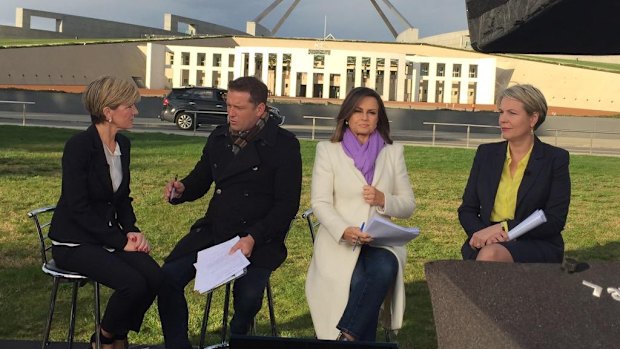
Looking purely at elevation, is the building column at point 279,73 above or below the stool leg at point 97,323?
above

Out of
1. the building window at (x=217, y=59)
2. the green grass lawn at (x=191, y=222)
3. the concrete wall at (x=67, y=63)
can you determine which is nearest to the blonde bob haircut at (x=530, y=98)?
the green grass lawn at (x=191, y=222)

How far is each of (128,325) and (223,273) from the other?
52cm

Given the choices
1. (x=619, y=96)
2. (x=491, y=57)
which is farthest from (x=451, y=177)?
(x=619, y=96)

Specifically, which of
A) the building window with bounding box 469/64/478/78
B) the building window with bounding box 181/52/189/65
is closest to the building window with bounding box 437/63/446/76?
the building window with bounding box 469/64/478/78

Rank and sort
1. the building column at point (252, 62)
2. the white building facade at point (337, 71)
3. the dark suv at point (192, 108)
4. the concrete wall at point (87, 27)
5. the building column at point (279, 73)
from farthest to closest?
the concrete wall at point (87, 27) < the building column at point (252, 62) < the white building facade at point (337, 71) < the building column at point (279, 73) < the dark suv at point (192, 108)

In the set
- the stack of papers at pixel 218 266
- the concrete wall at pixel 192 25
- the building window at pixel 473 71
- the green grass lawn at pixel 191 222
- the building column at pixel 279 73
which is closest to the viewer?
the stack of papers at pixel 218 266

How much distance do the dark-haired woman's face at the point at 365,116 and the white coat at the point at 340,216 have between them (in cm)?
12

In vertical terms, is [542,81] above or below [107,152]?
above

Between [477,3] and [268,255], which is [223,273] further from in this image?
[477,3]

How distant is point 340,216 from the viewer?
143 inches

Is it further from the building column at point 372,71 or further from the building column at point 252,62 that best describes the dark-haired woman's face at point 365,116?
the building column at point 252,62

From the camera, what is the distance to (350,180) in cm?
369

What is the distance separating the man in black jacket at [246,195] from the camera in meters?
3.54

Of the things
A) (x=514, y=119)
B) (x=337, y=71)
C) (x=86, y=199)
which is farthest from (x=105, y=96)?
(x=337, y=71)
